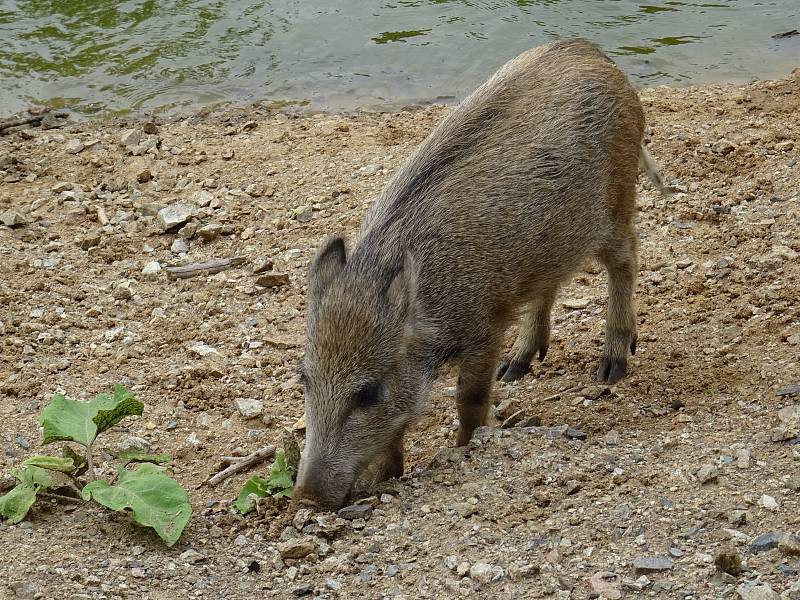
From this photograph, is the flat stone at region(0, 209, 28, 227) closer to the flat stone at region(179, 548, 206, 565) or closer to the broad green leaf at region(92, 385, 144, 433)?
the broad green leaf at region(92, 385, 144, 433)

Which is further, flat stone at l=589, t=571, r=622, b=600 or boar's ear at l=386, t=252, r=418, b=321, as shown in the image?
boar's ear at l=386, t=252, r=418, b=321

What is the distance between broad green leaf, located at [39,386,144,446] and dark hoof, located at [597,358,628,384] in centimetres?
247

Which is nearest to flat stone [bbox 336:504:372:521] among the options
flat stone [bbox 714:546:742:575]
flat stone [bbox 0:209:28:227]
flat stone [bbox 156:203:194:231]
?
flat stone [bbox 714:546:742:575]

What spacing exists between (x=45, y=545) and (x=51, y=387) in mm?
1719

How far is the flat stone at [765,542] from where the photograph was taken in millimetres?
3270

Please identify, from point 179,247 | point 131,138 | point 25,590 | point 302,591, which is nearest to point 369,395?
point 302,591

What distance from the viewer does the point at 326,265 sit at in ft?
14.5

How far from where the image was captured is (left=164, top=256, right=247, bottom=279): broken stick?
6.43 metres

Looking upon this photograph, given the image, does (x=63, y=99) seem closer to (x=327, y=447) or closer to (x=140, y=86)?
(x=140, y=86)

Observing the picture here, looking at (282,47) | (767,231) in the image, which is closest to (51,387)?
(767,231)

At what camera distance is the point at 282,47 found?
34.2 ft

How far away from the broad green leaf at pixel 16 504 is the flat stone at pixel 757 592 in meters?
2.46

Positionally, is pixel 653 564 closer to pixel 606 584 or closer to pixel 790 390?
pixel 606 584

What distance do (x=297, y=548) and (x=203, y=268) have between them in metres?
3.04
